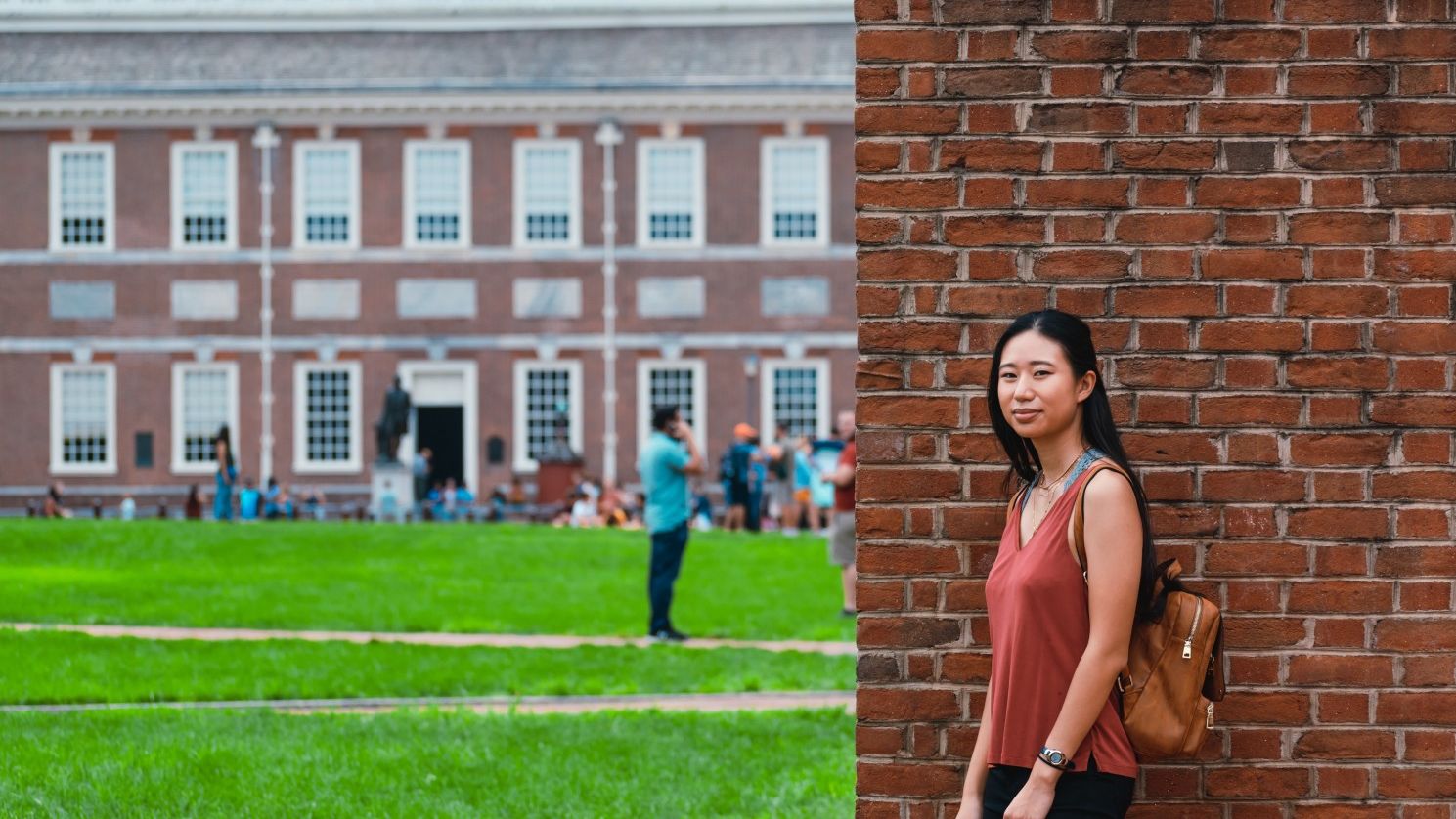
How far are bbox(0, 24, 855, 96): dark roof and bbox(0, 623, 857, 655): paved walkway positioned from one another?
23350 millimetres

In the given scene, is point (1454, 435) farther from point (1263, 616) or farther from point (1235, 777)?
point (1235, 777)

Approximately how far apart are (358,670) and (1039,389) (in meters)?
8.12

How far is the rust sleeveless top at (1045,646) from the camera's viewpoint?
3.54 metres

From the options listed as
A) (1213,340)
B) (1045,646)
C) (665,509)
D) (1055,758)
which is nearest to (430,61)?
(665,509)

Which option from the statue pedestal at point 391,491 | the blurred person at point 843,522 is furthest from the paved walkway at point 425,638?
the statue pedestal at point 391,491

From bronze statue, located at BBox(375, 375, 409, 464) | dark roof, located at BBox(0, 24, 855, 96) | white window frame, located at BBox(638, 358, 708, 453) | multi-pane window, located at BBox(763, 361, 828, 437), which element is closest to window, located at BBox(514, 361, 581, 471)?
white window frame, located at BBox(638, 358, 708, 453)

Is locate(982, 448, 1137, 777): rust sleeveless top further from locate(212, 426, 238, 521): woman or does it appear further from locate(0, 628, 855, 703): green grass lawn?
locate(212, 426, 238, 521): woman

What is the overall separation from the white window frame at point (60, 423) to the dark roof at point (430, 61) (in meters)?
5.54

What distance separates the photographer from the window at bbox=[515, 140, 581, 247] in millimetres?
36281

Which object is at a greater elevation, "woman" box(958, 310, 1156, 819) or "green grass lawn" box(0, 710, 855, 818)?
"woman" box(958, 310, 1156, 819)

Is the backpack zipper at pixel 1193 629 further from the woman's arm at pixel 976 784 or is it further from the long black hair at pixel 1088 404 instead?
the woman's arm at pixel 976 784

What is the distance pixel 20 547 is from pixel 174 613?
7222 mm

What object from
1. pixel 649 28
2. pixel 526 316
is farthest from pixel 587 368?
pixel 649 28

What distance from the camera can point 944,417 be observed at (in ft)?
13.9
